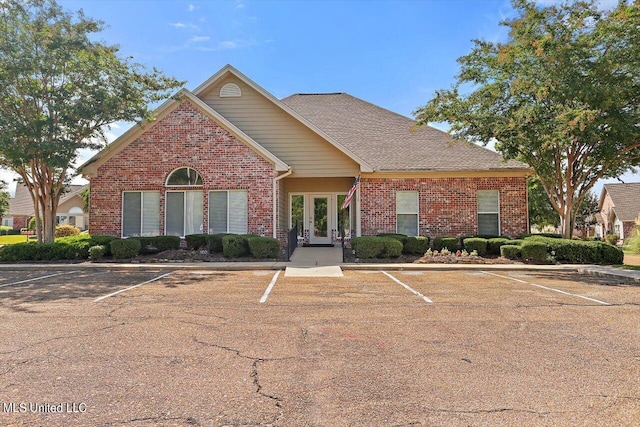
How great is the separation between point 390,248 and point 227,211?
6.70 m

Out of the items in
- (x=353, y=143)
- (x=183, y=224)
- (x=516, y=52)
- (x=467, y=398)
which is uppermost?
(x=516, y=52)

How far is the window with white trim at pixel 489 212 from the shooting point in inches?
685

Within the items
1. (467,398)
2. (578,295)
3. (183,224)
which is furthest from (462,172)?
(467,398)

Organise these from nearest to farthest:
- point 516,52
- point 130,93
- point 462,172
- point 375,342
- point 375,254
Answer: point 375,342, point 516,52, point 375,254, point 130,93, point 462,172

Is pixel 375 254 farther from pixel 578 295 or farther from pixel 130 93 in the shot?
pixel 130 93

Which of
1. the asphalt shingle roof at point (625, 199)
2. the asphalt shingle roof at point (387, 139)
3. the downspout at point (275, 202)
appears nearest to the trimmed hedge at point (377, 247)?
the downspout at point (275, 202)

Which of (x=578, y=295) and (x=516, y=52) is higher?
(x=516, y=52)

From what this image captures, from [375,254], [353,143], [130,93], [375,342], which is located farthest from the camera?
[353,143]

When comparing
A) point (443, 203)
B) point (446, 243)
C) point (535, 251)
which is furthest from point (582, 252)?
point (443, 203)

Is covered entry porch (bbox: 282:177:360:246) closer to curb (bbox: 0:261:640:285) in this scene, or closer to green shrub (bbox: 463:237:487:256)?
green shrub (bbox: 463:237:487:256)

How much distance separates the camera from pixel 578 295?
28.5ft

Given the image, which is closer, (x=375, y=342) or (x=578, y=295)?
(x=375, y=342)

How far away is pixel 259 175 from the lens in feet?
53.0

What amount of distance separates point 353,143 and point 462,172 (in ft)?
17.7
